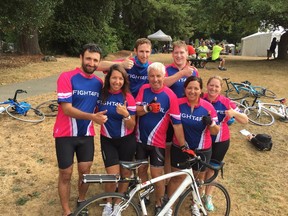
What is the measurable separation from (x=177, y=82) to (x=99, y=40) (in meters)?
19.5

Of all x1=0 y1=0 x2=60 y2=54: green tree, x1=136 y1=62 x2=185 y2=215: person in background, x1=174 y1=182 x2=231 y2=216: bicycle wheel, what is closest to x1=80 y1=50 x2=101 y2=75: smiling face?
x1=136 y1=62 x2=185 y2=215: person in background

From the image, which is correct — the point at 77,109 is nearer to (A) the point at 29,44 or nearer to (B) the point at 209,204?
(B) the point at 209,204

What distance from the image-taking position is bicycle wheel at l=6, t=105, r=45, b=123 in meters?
7.17

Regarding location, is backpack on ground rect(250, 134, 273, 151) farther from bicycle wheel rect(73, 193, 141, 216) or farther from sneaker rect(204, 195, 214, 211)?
bicycle wheel rect(73, 193, 141, 216)

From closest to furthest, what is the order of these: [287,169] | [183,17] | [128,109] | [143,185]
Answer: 1. [143,185]
2. [128,109]
3. [287,169]
4. [183,17]

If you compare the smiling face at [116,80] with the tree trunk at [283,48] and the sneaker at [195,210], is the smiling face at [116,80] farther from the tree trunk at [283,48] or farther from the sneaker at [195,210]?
the tree trunk at [283,48]

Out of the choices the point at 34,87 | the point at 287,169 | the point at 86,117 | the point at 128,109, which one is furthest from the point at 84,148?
the point at 34,87

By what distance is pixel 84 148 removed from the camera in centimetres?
346

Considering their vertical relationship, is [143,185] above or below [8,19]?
below

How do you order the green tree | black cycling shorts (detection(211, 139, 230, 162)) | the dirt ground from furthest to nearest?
the green tree → the dirt ground → black cycling shorts (detection(211, 139, 230, 162))

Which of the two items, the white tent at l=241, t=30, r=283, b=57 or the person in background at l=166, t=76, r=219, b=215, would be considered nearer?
the person in background at l=166, t=76, r=219, b=215

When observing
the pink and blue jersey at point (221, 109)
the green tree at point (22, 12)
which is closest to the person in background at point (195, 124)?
the pink and blue jersey at point (221, 109)

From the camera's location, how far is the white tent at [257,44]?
3183cm

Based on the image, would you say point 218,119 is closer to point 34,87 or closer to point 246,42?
point 34,87
